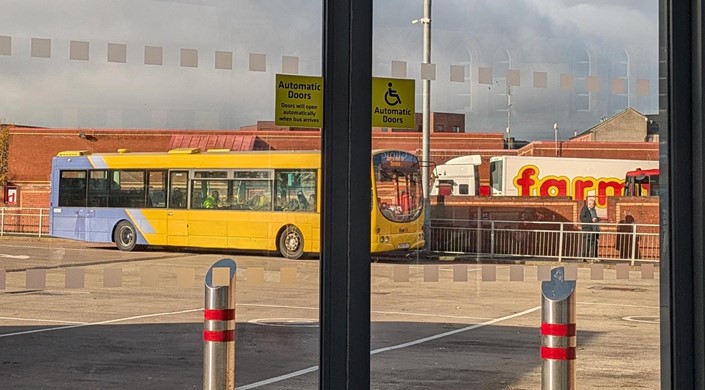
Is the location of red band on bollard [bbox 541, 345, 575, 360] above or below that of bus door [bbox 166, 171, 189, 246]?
below

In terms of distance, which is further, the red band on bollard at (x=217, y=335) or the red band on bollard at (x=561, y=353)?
the red band on bollard at (x=561, y=353)

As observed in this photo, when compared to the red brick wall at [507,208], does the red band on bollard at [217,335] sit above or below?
below

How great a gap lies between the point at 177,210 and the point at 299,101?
0.55 metres

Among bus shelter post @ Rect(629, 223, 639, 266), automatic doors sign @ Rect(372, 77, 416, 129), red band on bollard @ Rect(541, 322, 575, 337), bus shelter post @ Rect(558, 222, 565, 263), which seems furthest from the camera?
bus shelter post @ Rect(629, 223, 639, 266)

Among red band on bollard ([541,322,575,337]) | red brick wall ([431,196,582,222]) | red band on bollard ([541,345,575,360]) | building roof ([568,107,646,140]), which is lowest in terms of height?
red band on bollard ([541,345,575,360])

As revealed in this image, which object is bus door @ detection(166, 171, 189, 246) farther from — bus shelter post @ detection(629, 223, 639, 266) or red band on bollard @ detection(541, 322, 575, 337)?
bus shelter post @ detection(629, 223, 639, 266)

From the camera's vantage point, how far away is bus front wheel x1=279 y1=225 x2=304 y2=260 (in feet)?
10.3

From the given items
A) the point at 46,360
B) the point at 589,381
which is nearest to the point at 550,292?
the point at 589,381

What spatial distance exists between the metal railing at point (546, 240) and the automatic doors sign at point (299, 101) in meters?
0.61

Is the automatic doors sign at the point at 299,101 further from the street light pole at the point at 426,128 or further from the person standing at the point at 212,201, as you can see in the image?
the street light pole at the point at 426,128

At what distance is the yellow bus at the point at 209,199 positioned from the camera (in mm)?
2920

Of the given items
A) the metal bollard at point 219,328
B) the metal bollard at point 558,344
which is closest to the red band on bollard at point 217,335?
the metal bollard at point 219,328

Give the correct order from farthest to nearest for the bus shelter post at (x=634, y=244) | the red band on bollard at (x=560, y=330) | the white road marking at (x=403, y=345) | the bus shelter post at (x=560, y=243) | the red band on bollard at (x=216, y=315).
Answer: the bus shelter post at (x=634, y=244) < the bus shelter post at (x=560, y=243) < the red band on bollard at (x=560, y=330) < the white road marking at (x=403, y=345) < the red band on bollard at (x=216, y=315)

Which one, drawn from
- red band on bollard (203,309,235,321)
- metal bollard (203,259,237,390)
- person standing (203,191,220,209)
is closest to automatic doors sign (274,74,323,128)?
person standing (203,191,220,209)
